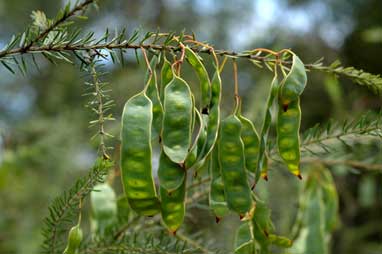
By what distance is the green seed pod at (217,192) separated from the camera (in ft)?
2.01

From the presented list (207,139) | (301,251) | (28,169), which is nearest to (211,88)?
(207,139)

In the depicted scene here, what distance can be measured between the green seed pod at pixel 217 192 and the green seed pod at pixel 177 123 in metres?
0.07

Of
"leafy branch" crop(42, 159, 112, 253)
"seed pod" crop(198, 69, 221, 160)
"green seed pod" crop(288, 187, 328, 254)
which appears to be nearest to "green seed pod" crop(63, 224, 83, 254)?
"leafy branch" crop(42, 159, 112, 253)

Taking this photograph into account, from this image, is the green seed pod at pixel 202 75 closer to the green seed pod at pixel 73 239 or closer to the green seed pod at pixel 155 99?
the green seed pod at pixel 155 99

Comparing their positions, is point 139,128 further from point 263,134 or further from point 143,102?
point 263,134

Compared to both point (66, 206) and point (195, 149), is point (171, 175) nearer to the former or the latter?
point (195, 149)

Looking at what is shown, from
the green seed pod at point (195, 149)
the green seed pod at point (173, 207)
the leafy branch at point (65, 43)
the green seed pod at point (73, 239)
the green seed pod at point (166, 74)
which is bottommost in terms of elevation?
the green seed pod at point (73, 239)

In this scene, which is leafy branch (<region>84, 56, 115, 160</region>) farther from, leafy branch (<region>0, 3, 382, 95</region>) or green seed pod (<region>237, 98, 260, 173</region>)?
green seed pod (<region>237, 98, 260, 173</region>)

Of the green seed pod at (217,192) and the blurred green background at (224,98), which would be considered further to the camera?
the blurred green background at (224,98)

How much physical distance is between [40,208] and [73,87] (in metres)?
0.77

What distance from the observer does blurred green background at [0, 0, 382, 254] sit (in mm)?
1552

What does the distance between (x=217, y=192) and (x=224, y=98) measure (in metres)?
1.46

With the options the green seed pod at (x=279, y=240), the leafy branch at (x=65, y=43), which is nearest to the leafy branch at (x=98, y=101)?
the leafy branch at (x=65, y=43)

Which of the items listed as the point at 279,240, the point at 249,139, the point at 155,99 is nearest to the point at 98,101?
the point at 155,99
